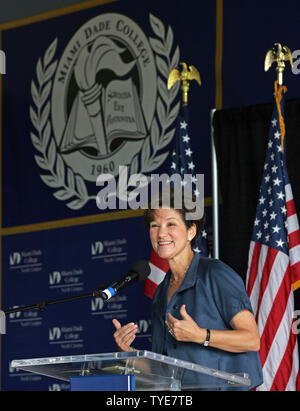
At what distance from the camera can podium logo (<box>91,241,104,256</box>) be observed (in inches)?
257

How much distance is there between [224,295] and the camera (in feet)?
10.7

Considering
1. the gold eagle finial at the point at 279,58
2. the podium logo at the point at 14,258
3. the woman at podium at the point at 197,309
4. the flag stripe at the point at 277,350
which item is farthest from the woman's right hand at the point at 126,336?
the podium logo at the point at 14,258

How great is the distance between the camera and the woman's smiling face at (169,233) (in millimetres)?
3514

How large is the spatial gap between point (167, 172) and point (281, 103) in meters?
1.28

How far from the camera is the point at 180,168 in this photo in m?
5.73

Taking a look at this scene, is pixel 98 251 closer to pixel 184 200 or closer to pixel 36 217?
pixel 36 217

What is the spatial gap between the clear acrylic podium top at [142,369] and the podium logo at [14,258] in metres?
4.13

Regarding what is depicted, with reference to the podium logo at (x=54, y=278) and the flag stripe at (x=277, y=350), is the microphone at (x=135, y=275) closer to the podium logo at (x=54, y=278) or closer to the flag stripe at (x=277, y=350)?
the flag stripe at (x=277, y=350)

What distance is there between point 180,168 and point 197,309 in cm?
251

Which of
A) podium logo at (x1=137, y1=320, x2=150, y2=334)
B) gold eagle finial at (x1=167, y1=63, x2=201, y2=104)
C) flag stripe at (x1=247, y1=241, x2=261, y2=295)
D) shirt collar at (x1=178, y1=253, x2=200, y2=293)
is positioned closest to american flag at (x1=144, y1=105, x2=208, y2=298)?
gold eagle finial at (x1=167, y1=63, x2=201, y2=104)

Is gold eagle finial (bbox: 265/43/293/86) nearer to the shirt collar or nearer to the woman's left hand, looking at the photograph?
the shirt collar

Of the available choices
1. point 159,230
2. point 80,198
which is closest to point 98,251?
point 80,198

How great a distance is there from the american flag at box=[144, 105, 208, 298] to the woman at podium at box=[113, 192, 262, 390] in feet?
6.21

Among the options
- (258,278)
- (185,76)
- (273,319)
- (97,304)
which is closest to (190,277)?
(273,319)
